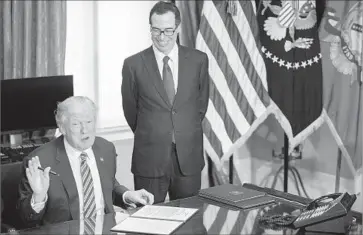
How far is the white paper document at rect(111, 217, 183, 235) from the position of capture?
248cm

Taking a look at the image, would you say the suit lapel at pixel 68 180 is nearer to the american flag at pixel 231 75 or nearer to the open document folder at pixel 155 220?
the open document folder at pixel 155 220

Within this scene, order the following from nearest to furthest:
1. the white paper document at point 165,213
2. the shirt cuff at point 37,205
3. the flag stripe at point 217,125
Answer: the white paper document at point 165,213 → the shirt cuff at point 37,205 → the flag stripe at point 217,125

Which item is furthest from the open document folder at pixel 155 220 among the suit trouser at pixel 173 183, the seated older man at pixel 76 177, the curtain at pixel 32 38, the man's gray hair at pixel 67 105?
the curtain at pixel 32 38

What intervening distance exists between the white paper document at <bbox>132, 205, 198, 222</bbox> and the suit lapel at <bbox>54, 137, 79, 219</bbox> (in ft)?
1.23

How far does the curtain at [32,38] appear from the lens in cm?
454

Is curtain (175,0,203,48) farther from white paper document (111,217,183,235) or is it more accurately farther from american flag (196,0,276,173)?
white paper document (111,217,183,235)

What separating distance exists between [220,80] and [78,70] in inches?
43.8

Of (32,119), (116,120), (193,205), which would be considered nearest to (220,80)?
(116,120)

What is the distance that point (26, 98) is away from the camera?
4480 millimetres

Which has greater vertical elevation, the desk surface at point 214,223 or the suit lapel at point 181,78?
the suit lapel at point 181,78

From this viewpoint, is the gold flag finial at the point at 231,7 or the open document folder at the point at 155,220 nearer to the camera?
the open document folder at the point at 155,220

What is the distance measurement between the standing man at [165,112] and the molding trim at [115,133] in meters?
1.36

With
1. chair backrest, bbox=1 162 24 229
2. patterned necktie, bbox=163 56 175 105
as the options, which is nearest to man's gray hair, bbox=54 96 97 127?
chair backrest, bbox=1 162 24 229

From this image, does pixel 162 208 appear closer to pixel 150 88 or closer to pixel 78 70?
pixel 150 88
